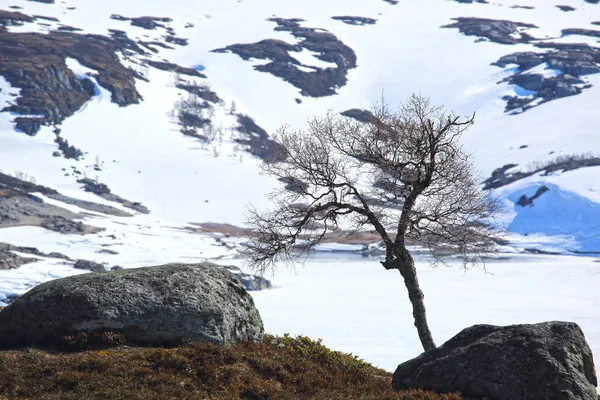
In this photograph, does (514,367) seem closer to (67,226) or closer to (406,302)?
(406,302)

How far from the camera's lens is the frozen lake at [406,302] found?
69.2 meters

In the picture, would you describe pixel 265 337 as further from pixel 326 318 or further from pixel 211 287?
pixel 326 318

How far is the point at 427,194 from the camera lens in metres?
22.9

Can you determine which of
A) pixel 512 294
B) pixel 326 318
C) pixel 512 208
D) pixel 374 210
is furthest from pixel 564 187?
pixel 374 210

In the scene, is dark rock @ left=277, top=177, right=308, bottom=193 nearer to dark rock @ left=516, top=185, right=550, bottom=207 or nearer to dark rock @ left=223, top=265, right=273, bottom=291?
dark rock @ left=223, top=265, right=273, bottom=291

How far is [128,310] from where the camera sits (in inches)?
638

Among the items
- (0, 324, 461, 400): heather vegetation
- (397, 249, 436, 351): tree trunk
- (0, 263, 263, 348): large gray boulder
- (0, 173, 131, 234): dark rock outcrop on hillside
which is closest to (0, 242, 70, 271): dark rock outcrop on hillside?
(0, 173, 131, 234): dark rock outcrop on hillside

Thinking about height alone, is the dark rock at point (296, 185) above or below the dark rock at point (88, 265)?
above

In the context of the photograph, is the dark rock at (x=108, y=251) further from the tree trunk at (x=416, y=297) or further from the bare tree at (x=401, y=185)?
the tree trunk at (x=416, y=297)

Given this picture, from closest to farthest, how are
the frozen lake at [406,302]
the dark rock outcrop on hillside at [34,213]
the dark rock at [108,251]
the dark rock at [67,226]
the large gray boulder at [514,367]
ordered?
the large gray boulder at [514,367]
the frozen lake at [406,302]
the dark rock at [108,251]
the dark rock at [67,226]
the dark rock outcrop on hillside at [34,213]

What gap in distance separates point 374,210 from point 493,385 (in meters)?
12.3

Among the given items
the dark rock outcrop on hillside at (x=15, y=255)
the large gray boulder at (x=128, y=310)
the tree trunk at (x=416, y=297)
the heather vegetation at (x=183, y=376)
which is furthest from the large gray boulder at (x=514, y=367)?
the dark rock outcrop on hillside at (x=15, y=255)

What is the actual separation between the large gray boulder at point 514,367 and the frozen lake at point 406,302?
41623 millimetres

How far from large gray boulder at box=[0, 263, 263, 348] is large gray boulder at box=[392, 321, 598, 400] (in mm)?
4990
